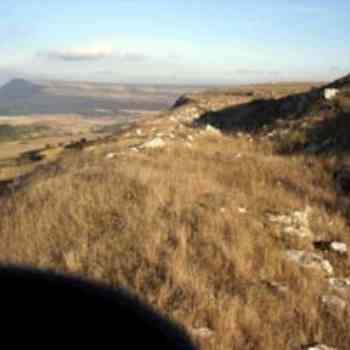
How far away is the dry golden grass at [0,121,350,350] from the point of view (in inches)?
169

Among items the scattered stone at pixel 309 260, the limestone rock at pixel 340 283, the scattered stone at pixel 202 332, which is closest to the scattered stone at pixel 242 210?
the scattered stone at pixel 309 260

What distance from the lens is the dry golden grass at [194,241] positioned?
14.1ft

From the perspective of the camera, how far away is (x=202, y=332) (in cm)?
401

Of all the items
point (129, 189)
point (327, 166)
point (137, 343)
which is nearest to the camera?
point (137, 343)

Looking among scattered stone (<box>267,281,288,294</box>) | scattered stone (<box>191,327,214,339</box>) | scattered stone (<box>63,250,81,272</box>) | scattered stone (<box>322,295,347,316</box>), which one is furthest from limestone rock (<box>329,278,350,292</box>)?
scattered stone (<box>63,250,81,272</box>)

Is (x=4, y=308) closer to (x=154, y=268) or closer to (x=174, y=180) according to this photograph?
(x=154, y=268)

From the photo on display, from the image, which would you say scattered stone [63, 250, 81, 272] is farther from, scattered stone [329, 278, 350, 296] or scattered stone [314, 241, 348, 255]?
scattered stone [314, 241, 348, 255]

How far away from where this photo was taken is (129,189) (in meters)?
8.22

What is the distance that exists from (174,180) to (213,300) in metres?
4.74

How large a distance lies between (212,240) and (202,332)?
218 cm

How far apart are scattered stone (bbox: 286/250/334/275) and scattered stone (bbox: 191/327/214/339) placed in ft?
6.55

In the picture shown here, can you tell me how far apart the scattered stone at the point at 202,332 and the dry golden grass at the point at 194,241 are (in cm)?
6

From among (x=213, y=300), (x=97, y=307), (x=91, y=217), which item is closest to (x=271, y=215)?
(x=91, y=217)

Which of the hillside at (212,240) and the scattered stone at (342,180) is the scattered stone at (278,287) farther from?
the scattered stone at (342,180)
